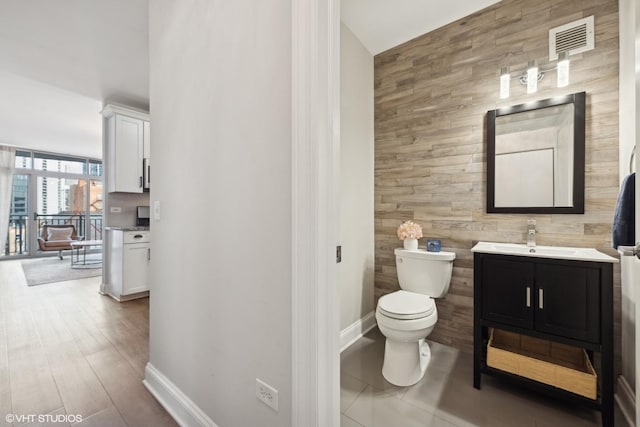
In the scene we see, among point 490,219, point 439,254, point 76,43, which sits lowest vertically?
point 439,254

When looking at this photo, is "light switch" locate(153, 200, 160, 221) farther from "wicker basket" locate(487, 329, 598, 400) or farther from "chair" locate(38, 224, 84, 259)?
"chair" locate(38, 224, 84, 259)

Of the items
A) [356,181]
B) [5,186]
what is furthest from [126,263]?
[5,186]

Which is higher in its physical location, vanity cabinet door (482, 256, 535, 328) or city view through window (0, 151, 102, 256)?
city view through window (0, 151, 102, 256)

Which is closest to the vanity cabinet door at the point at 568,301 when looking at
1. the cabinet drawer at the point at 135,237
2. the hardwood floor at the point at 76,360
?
the hardwood floor at the point at 76,360

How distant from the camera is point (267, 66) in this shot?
1.00 m

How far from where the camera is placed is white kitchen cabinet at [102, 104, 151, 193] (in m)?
3.46

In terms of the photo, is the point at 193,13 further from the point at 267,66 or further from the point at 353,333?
the point at 353,333

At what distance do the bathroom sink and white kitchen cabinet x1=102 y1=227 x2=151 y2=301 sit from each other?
12.3 ft

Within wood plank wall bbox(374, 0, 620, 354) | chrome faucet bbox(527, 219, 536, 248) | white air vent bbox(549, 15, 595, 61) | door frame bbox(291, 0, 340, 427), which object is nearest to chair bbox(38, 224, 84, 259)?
wood plank wall bbox(374, 0, 620, 354)

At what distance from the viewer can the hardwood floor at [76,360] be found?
4.83ft

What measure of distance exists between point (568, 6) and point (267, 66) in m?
2.09

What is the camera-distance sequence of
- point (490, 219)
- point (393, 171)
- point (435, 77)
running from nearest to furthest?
point (490, 219) < point (435, 77) < point (393, 171)

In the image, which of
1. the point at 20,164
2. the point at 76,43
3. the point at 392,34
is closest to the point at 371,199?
the point at 392,34

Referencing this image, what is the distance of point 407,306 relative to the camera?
5.70 ft
